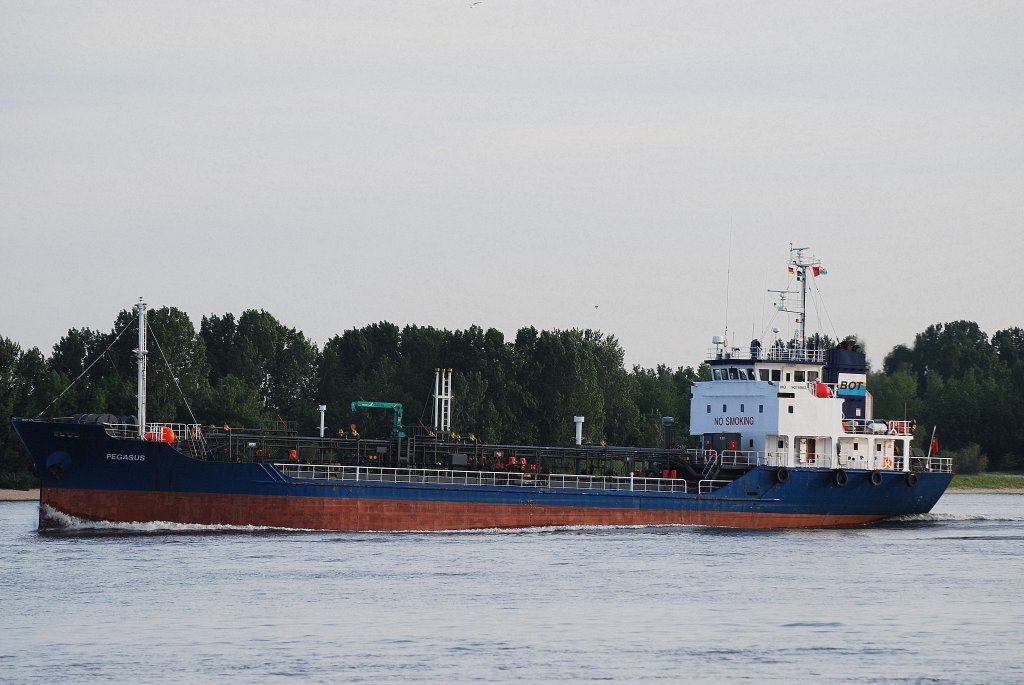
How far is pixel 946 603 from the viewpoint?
124 feet

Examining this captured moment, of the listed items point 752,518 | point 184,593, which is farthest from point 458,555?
point 752,518

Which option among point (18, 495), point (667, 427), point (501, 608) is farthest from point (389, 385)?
point (501, 608)

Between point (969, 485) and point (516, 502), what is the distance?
246 ft

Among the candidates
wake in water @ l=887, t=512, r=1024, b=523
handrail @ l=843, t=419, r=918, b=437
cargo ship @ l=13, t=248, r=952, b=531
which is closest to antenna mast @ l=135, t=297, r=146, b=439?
cargo ship @ l=13, t=248, r=952, b=531

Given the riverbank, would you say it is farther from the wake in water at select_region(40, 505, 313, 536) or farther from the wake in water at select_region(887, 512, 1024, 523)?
the wake in water at select_region(887, 512, 1024, 523)

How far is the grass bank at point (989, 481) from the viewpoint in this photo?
119750 mm

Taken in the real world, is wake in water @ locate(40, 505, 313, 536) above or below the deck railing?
below

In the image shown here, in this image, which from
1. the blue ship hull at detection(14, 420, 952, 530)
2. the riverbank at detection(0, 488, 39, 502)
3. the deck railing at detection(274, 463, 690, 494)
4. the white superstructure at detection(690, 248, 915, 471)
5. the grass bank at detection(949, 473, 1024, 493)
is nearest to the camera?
the blue ship hull at detection(14, 420, 952, 530)

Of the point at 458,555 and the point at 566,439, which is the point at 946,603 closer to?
the point at 458,555

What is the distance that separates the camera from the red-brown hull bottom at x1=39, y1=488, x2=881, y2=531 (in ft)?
170

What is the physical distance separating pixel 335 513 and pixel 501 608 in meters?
17.9

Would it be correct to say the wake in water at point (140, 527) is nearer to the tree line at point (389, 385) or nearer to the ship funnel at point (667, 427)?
the ship funnel at point (667, 427)

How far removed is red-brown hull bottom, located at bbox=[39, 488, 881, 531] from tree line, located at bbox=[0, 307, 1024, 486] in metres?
28.9

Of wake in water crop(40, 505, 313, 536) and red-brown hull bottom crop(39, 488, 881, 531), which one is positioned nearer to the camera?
red-brown hull bottom crop(39, 488, 881, 531)
